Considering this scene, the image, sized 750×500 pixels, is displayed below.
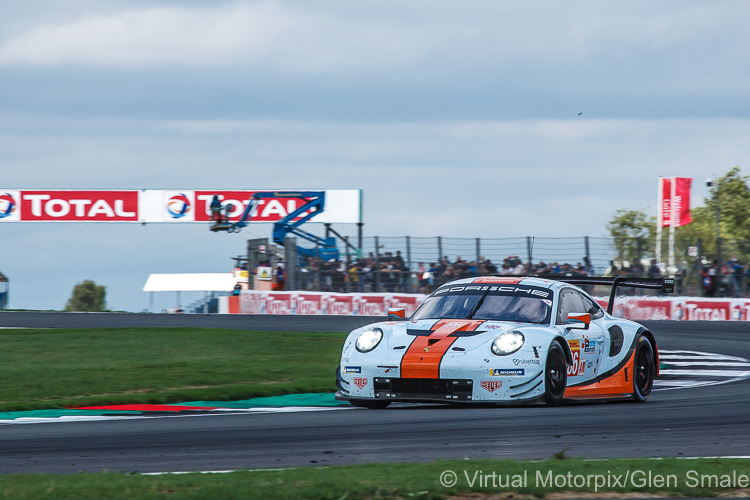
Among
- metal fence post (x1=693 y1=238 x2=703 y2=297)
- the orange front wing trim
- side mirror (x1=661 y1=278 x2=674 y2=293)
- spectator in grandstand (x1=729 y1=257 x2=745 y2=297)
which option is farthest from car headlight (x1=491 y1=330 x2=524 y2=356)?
metal fence post (x1=693 y1=238 x2=703 y2=297)

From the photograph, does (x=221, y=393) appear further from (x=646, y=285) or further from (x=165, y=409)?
(x=646, y=285)

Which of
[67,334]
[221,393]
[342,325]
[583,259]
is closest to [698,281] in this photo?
[583,259]

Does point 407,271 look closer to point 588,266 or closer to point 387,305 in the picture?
point 387,305

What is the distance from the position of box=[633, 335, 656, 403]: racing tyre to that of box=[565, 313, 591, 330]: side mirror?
3.10 feet

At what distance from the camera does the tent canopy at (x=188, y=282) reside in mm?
62594

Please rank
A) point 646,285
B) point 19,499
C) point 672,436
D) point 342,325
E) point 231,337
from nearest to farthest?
point 19,499
point 672,436
point 646,285
point 231,337
point 342,325

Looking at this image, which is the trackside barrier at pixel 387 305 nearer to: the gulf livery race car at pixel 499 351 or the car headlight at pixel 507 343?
the gulf livery race car at pixel 499 351

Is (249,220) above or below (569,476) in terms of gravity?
above

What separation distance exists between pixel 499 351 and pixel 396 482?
3820mm

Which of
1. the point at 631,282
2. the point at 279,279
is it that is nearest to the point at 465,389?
the point at 631,282

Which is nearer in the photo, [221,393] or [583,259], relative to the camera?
[221,393]

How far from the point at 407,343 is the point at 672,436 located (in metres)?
2.56

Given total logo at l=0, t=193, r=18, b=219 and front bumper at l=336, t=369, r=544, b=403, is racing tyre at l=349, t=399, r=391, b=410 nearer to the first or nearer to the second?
front bumper at l=336, t=369, r=544, b=403

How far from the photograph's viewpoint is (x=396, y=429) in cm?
762
